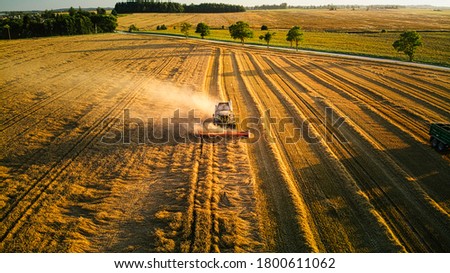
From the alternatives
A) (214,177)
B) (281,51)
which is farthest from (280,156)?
(281,51)

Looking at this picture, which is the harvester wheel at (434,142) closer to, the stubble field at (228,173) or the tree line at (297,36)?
the stubble field at (228,173)

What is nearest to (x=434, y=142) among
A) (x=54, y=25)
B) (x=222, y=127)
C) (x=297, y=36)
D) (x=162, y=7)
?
(x=222, y=127)

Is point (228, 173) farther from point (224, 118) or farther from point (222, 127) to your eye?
point (222, 127)

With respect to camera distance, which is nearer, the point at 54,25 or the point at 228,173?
the point at 228,173

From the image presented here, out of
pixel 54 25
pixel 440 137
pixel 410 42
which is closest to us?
pixel 440 137

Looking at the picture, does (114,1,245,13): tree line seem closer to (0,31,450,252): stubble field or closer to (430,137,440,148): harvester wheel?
(0,31,450,252): stubble field

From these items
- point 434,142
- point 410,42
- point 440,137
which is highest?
point 410,42
